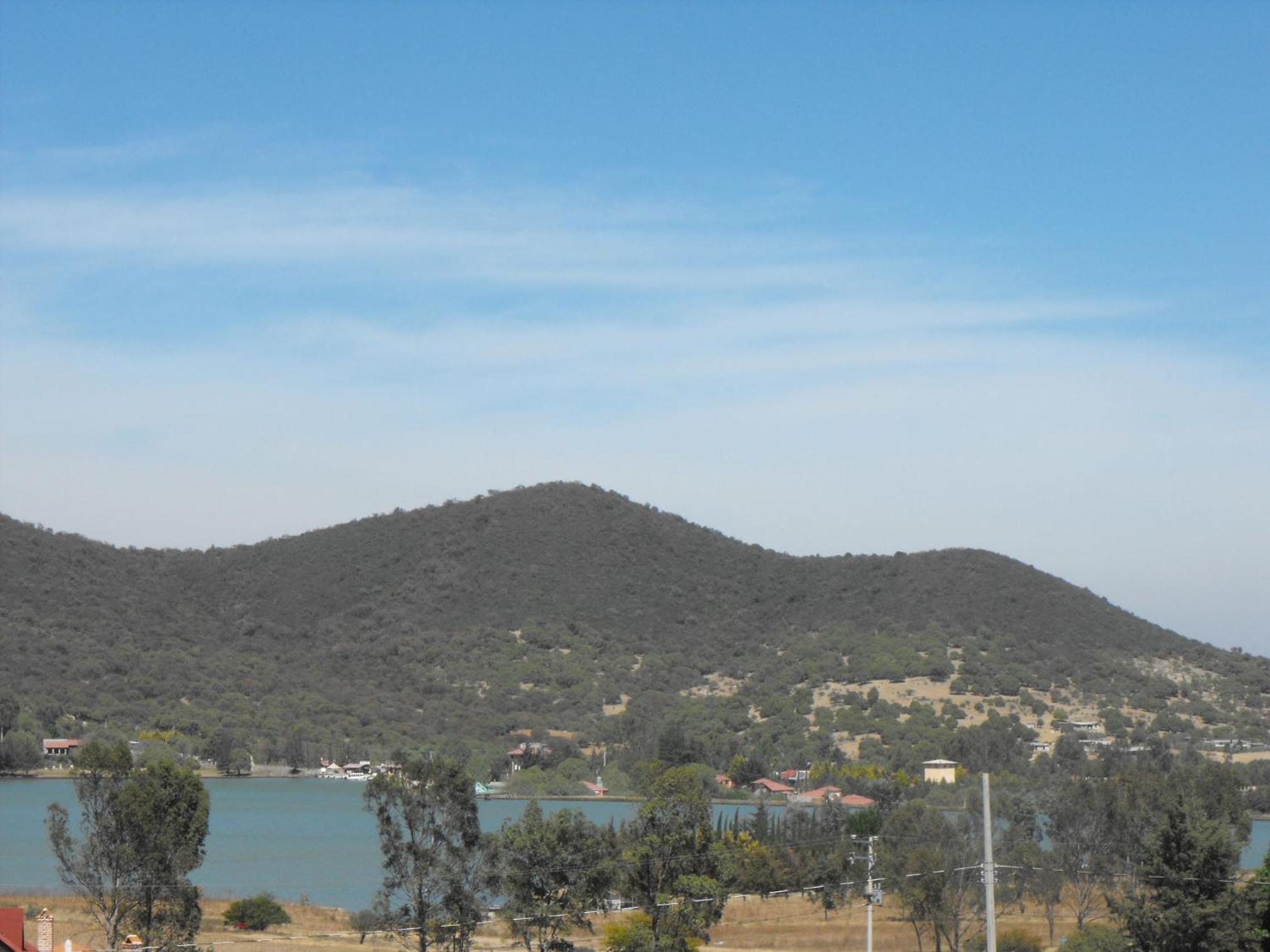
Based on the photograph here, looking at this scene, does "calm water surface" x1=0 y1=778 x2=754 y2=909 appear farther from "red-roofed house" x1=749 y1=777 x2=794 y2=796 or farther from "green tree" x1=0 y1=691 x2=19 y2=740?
"red-roofed house" x1=749 y1=777 x2=794 y2=796

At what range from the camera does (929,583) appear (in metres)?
168

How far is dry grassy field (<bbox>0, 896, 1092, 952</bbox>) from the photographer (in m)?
47.1

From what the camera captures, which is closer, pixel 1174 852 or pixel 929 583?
pixel 1174 852

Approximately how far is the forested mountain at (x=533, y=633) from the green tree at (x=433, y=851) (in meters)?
95.1

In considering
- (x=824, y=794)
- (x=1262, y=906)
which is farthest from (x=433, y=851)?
(x=824, y=794)

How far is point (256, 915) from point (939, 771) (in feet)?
241

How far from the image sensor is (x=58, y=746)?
123m

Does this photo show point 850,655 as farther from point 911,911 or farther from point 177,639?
point 911,911

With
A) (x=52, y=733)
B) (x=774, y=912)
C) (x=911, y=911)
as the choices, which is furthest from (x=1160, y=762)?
(x=52, y=733)

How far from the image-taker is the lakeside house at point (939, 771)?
116 m

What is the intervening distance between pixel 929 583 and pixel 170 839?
134924mm

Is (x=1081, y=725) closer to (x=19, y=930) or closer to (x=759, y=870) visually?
(x=759, y=870)

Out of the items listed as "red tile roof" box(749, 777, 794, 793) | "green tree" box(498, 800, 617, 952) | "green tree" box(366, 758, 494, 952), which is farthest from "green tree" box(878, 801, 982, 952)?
"red tile roof" box(749, 777, 794, 793)

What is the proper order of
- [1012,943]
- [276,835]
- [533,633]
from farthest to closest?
[533,633] → [276,835] → [1012,943]
